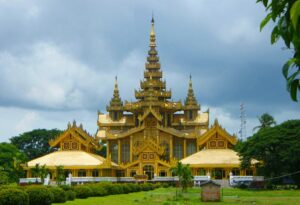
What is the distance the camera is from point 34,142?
319ft

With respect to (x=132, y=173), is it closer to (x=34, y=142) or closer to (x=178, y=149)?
(x=178, y=149)

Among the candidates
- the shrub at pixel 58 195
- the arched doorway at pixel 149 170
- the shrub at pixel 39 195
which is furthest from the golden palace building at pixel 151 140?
the shrub at pixel 39 195

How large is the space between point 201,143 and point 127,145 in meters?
10.8

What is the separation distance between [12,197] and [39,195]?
3198 mm

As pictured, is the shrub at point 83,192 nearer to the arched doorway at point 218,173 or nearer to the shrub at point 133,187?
the shrub at point 133,187

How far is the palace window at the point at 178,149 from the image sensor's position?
69.1 meters

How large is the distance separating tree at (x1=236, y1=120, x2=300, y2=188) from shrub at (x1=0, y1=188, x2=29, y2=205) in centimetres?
3171

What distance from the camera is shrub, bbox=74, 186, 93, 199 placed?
33513mm

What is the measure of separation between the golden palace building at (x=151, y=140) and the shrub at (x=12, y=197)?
40.6 metres

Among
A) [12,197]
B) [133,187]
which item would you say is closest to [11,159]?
[133,187]

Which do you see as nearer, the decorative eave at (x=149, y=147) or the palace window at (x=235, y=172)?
the palace window at (x=235, y=172)

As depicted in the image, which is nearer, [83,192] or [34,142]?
[83,192]

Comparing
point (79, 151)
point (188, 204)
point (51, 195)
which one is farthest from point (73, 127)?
point (51, 195)

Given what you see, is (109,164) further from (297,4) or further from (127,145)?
(297,4)
